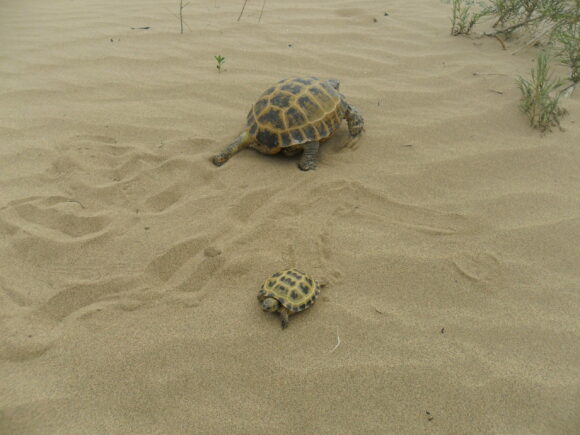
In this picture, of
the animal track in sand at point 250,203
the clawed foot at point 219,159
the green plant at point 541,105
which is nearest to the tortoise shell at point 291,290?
the animal track in sand at point 250,203

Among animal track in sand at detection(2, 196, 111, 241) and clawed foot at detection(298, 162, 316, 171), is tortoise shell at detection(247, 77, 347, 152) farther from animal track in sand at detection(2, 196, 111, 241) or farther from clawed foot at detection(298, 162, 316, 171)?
animal track in sand at detection(2, 196, 111, 241)

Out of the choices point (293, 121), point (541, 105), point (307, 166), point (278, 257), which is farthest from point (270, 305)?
point (541, 105)

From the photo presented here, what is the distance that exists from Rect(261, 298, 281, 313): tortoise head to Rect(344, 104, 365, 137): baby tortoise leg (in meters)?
1.94

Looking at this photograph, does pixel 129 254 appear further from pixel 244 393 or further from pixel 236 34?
pixel 236 34

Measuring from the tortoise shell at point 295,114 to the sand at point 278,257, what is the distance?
0.23m

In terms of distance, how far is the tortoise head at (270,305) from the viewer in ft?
6.95

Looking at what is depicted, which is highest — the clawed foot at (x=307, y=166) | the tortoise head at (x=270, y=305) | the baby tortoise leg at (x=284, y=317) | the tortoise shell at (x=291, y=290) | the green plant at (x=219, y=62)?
the green plant at (x=219, y=62)

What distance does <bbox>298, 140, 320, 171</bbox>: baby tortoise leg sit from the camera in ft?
10.5

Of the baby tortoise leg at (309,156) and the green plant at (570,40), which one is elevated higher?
the green plant at (570,40)

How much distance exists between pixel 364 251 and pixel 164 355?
4.33ft

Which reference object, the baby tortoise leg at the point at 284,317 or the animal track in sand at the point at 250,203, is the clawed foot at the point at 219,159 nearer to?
the animal track in sand at the point at 250,203

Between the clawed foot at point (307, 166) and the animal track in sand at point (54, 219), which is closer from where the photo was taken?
the animal track in sand at point (54, 219)

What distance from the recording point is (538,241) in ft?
8.38

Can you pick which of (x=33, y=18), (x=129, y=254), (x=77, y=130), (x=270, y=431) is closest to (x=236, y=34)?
(x=77, y=130)
